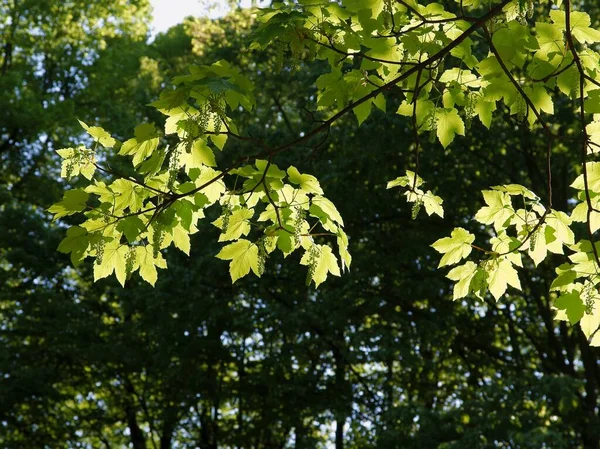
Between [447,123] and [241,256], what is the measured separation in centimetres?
109

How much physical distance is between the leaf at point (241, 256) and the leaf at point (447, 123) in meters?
0.98

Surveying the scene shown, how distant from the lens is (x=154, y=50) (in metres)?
22.8

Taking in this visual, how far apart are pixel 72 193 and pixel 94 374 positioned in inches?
598

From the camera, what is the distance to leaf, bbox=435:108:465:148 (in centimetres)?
354

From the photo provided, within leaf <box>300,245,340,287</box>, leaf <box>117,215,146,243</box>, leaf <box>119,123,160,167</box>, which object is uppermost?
leaf <box>119,123,160,167</box>

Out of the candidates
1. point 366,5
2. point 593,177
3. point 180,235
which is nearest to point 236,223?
point 180,235

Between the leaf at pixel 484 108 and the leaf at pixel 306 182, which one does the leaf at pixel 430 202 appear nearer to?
the leaf at pixel 484 108

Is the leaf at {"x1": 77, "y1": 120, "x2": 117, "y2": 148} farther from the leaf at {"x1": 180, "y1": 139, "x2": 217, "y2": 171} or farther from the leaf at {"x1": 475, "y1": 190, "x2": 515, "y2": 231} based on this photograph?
the leaf at {"x1": 475, "y1": 190, "x2": 515, "y2": 231}

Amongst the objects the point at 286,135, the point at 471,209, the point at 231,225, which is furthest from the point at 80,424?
the point at 231,225

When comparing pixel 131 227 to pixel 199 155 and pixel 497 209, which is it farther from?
pixel 497 209

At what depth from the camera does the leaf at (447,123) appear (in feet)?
11.6

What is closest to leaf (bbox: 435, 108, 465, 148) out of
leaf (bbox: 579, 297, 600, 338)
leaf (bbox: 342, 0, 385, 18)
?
leaf (bbox: 342, 0, 385, 18)

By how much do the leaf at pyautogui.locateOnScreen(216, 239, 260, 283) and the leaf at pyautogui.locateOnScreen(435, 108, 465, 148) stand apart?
977 mm

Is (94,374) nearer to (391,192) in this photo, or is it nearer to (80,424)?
(80,424)
